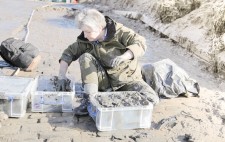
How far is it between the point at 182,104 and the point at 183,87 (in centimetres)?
27

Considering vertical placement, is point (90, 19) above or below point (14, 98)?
above

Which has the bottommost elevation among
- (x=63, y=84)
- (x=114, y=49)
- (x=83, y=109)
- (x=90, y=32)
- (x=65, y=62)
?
(x=83, y=109)

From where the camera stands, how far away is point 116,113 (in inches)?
148

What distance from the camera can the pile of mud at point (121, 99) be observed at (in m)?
3.86

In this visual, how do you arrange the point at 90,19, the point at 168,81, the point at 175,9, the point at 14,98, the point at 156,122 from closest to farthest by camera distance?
the point at 14,98, the point at 90,19, the point at 156,122, the point at 168,81, the point at 175,9

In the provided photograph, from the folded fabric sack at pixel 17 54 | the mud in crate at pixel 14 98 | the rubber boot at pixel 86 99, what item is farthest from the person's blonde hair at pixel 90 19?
the folded fabric sack at pixel 17 54

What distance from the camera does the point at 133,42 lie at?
4.24 meters

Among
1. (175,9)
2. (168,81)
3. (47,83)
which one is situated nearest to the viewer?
(47,83)

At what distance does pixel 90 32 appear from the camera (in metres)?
4.07

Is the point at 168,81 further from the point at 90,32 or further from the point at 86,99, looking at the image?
the point at 90,32

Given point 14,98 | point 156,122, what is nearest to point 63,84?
point 14,98

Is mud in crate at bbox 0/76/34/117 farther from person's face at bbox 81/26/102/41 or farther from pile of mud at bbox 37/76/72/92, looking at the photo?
person's face at bbox 81/26/102/41

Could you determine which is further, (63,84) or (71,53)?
(71,53)

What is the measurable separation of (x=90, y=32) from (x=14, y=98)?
3.28 feet
